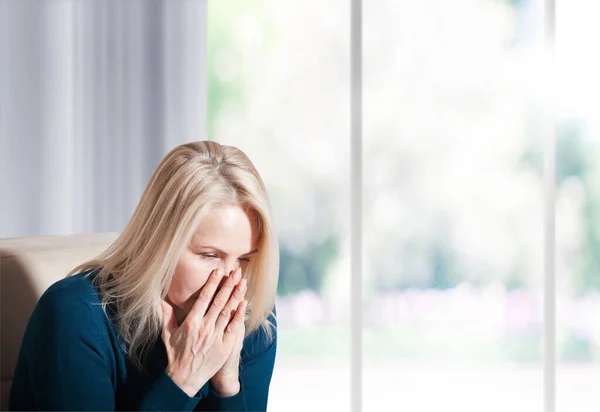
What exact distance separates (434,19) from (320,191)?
146 centimetres

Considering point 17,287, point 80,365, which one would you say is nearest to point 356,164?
point 17,287

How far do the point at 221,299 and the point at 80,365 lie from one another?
27 cm

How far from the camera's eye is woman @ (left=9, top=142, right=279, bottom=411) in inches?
46.2

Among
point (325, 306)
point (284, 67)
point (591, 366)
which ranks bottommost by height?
point (591, 366)

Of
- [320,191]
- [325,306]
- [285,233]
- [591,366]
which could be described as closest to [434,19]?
[320,191]

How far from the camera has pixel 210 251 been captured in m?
1.28

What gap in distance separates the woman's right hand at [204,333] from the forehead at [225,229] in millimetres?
55

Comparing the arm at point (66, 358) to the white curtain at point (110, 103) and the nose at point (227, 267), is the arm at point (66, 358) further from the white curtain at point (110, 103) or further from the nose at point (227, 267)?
the white curtain at point (110, 103)

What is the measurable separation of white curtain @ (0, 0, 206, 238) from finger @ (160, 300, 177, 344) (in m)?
1.79

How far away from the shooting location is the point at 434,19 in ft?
15.7

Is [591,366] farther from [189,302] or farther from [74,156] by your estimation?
[189,302]

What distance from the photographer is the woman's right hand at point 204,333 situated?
123cm

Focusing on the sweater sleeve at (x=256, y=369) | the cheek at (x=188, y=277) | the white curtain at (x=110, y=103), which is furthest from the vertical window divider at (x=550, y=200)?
the cheek at (x=188, y=277)

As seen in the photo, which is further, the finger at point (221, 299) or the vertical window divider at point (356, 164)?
the vertical window divider at point (356, 164)
